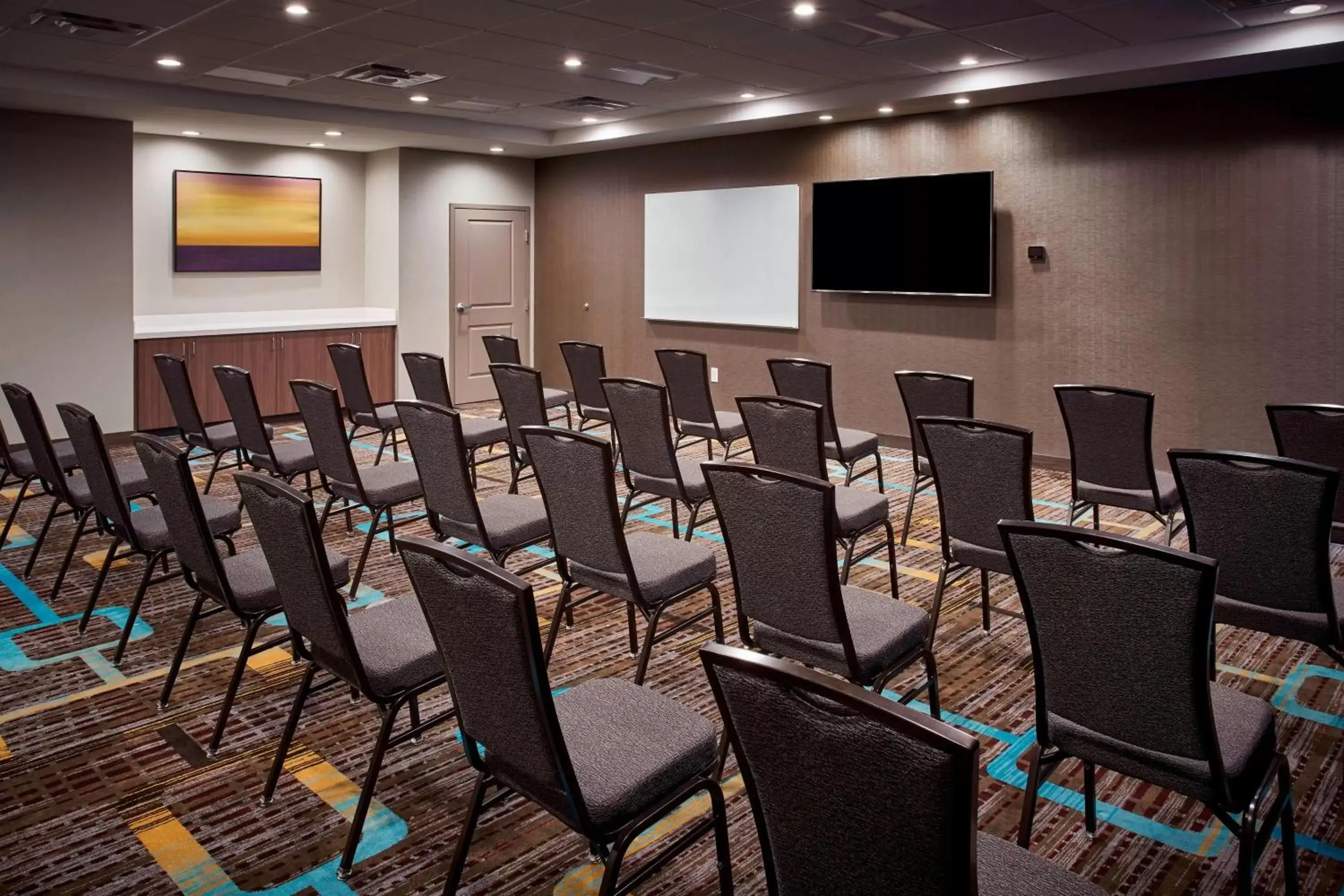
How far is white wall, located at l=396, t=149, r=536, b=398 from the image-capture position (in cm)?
1088

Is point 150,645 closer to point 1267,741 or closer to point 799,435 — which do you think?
point 799,435

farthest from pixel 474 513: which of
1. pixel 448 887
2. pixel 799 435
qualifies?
pixel 448 887

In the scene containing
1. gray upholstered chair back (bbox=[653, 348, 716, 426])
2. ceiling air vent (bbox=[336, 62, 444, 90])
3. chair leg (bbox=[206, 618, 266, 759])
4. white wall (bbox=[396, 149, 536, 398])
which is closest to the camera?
chair leg (bbox=[206, 618, 266, 759])

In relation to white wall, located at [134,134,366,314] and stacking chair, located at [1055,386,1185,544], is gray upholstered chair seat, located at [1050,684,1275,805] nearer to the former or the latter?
stacking chair, located at [1055,386,1185,544]

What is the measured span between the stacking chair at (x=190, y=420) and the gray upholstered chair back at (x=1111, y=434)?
4217 mm

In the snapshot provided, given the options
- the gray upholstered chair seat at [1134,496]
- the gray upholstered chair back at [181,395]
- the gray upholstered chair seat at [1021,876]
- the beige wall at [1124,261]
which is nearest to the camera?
the gray upholstered chair seat at [1021,876]

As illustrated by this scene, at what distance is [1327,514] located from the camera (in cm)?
280

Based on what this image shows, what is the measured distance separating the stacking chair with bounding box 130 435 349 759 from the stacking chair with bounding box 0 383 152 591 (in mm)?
1174

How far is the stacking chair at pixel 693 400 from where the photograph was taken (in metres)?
6.12

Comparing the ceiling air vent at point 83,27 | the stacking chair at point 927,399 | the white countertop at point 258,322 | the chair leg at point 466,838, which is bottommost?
the chair leg at point 466,838

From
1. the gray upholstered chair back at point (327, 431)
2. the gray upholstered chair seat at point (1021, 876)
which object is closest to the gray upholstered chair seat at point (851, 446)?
the gray upholstered chair back at point (327, 431)

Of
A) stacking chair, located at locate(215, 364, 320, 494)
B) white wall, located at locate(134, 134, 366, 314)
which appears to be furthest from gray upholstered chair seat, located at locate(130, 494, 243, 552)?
white wall, located at locate(134, 134, 366, 314)

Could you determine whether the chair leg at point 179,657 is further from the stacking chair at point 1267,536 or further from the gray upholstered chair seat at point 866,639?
the stacking chair at point 1267,536

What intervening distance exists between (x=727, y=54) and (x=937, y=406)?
2907 mm
